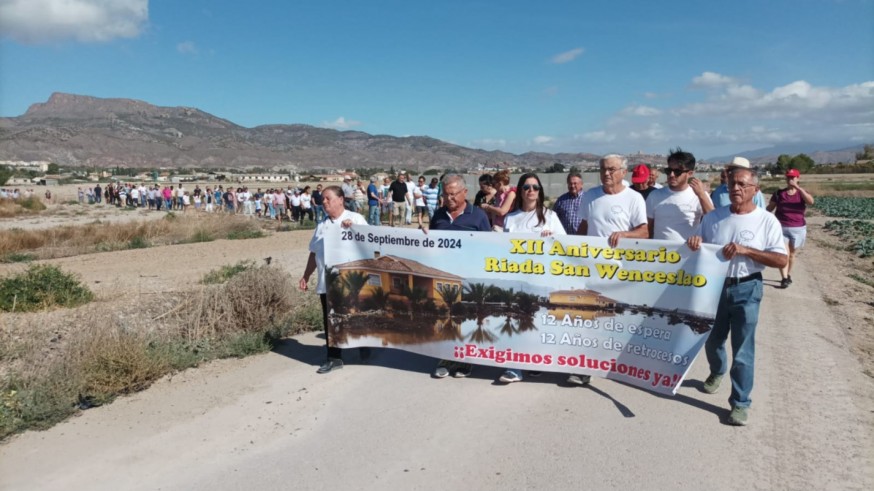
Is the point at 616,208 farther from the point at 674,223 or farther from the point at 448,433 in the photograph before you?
the point at 448,433

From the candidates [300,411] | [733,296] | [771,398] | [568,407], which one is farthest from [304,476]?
[771,398]

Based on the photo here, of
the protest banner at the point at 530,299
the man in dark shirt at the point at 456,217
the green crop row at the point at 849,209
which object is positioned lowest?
the green crop row at the point at 849,209

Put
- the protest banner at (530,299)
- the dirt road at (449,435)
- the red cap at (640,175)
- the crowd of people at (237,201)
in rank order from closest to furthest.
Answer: the dirt road at (449,435) < the protest banner at (530,299) < the red cap at (640,175) < the crowd of people at (237,201)

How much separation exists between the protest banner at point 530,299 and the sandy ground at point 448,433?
342mm

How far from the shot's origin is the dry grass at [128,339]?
17.3ft

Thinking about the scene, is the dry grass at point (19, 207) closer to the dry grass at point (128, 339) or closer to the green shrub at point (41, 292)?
the green shrub at point (41, 292)

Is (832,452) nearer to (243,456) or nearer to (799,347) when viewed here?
(799,347)

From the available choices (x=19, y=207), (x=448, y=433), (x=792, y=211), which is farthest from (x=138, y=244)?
(x=19, y=207)

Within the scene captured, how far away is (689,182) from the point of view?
593 centimetres

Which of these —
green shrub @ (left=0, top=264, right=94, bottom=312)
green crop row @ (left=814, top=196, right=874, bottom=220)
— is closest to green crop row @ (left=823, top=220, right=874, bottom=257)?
green crop row @ (left=814, top=196, right=874, bottom=220)

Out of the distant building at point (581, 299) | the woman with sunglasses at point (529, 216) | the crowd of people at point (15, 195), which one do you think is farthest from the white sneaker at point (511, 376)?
the crowd of people at point (15, 195)

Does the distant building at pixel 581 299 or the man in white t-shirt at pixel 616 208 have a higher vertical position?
the man in white t-shirt at pixel 616 208

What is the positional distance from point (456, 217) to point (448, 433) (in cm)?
215

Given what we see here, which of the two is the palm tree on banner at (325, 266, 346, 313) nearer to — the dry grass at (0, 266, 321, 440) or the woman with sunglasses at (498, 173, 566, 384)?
the dry grass at (0, 266, 321, 440)
